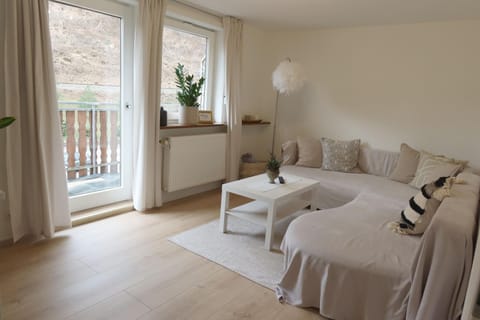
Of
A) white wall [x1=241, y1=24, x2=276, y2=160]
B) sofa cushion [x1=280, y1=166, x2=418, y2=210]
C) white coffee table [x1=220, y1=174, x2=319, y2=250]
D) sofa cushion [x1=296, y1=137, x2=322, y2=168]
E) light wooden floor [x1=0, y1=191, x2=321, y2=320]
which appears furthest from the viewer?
white wall [x1=241, y1=24, x2=276, y2=160]

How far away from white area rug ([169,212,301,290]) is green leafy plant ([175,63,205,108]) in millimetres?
1401

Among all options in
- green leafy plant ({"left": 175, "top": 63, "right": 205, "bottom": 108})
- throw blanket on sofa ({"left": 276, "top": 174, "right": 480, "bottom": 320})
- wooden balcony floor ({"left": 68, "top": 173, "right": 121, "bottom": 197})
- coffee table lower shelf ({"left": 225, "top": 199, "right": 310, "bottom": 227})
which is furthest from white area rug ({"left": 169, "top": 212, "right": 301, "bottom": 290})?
green leafy plant ({"left": 175, "top": 63, "right": 205, "bottom": 108})

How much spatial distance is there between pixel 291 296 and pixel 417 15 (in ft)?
10.1

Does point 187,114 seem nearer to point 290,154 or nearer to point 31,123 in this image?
point 290,154

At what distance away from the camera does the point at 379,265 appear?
177 centimetres

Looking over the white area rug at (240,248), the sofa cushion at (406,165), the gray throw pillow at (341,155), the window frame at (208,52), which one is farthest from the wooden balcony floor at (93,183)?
the sofa cushion at (406,165)

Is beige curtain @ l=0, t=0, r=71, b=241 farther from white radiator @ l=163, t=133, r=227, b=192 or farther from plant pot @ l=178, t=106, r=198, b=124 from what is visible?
plant pot @ l=178, t=106, r=198, b=124

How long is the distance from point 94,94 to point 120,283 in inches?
72.4

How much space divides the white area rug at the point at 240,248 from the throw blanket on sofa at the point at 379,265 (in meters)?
0.30

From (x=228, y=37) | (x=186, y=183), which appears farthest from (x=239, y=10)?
(x=186, y=183)

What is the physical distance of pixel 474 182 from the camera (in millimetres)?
2568

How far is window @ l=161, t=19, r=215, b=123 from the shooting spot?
366cm

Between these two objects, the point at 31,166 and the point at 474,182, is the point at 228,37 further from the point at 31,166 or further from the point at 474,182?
the point at 474,182

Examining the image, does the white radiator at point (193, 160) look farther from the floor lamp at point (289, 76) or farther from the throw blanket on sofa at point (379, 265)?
the throw blanket on sofa at point (379, 265)
